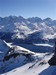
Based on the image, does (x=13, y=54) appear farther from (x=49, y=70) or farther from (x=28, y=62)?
(x=49, y=70)

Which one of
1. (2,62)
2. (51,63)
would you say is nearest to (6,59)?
(2,62)

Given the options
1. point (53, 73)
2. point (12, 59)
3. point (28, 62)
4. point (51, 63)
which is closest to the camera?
point (53, 73)

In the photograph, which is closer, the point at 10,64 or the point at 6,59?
the point at 10,64

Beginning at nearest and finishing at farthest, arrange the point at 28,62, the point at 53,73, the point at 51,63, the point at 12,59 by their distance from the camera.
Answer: the point at 53,73, the point at 51,63, the point at 28,62, the point at 12,59

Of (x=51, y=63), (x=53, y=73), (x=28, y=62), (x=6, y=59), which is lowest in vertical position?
(x=53, y=73)

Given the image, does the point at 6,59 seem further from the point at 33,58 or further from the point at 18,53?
the point at 33,58

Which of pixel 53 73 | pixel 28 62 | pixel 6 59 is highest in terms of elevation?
pixel 6 59

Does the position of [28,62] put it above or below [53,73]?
above

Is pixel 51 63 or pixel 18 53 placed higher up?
pixel 18 53

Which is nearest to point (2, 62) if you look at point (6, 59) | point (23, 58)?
point (6, 59)
